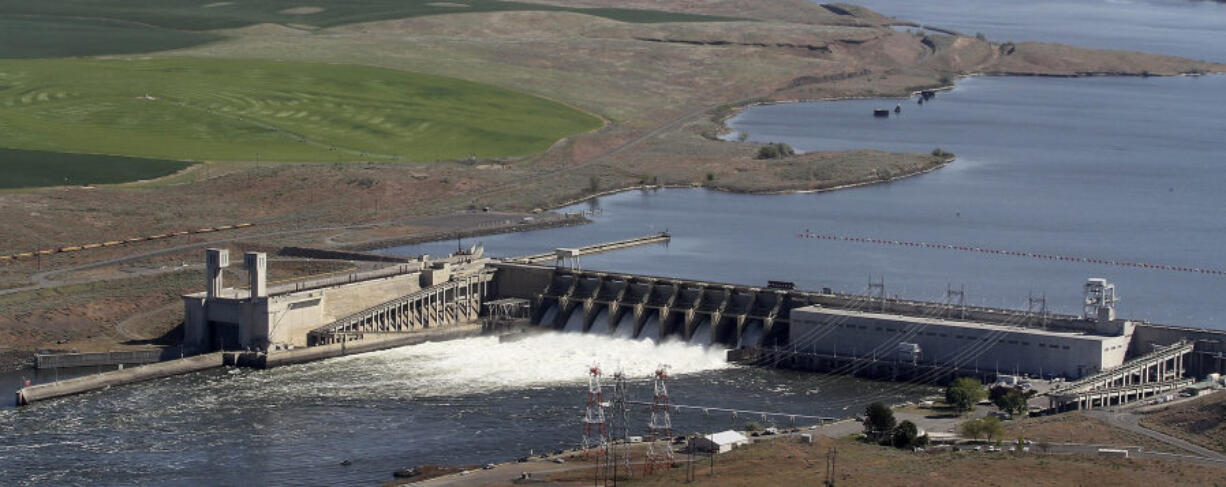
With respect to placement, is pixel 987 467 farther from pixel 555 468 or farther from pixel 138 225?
pixel 138 225

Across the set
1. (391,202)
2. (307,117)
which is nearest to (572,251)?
(391,202)

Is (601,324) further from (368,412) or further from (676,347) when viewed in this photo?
(368,412)

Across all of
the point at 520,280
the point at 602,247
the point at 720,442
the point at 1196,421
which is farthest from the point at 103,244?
the point at 1196,421

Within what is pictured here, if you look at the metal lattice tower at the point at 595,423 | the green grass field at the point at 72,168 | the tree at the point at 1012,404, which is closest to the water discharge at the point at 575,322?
the metal lattice tower at the point at 595,423

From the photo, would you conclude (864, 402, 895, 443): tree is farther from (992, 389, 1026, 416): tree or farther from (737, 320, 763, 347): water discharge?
(737, 320, 763, 347): water discharge

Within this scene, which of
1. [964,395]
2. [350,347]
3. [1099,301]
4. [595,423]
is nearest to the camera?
[595,423]

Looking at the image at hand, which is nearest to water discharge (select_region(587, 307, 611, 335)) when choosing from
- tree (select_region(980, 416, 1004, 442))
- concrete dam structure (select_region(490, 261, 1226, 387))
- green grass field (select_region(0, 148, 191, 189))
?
concrete dam structure (select_region(490, 261, 1226, 387))
